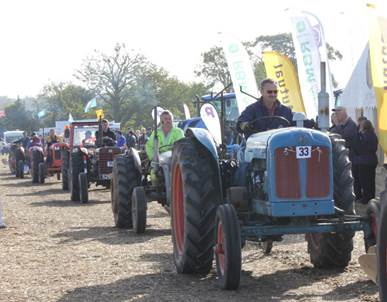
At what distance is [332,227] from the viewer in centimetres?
654

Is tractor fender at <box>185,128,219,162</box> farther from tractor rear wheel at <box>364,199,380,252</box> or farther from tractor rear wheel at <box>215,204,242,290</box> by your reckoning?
tractor rear wheel at <box>364,199,380,252</box>

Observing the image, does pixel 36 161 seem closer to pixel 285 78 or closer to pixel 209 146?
pixel 285 78

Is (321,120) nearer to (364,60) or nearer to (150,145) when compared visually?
(150,145)

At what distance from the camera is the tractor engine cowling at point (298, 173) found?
649 cm

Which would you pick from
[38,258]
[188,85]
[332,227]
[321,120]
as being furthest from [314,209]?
[188,85]

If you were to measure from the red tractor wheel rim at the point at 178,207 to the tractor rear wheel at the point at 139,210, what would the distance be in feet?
8.08

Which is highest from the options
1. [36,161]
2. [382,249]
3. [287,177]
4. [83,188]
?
[36,161]

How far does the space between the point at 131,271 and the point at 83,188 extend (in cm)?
817

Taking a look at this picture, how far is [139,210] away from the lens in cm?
1051

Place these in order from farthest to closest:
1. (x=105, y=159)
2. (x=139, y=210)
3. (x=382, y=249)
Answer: (x=105, y=159) → (x=139, y=210) → (x=382, y=249)

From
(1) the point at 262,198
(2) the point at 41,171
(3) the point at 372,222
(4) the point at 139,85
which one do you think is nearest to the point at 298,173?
(1) the point at 262,198

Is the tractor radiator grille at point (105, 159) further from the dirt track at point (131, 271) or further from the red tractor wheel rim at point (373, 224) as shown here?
the red tractor wheel rim at point (373, 224)

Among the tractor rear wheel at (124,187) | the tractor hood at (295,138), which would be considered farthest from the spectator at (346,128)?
the tractor hood at (295,138)

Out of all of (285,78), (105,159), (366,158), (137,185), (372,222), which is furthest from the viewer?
(285,78)
